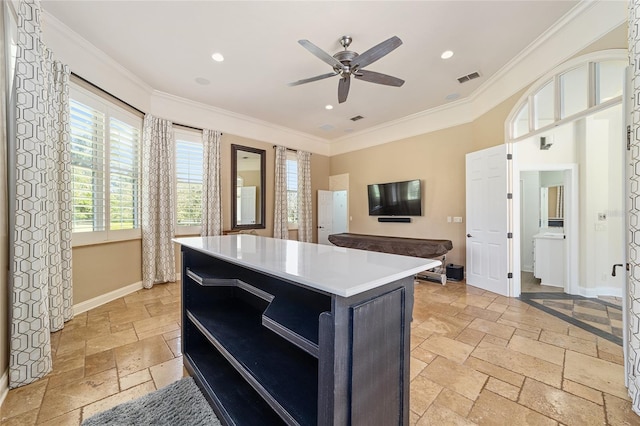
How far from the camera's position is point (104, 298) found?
3494 mm

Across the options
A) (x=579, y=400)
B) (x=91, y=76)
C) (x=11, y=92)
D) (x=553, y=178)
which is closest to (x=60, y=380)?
(x=11, y=92)

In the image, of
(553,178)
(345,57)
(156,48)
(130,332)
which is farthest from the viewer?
(553,178)

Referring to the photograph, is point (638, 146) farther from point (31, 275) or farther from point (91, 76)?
point (91, 76)

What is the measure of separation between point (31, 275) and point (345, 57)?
3.47m

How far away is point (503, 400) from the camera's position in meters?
1.74

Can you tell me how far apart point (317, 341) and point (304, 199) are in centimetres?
579

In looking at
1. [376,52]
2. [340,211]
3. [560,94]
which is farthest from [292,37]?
[340,211]

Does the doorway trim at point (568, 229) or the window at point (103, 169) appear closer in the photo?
the window at point (103, 169)

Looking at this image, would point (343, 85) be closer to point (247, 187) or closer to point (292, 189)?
point (247, 187)

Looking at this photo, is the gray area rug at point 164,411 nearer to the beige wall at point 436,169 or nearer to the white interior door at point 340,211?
the beige wall at point 436,169

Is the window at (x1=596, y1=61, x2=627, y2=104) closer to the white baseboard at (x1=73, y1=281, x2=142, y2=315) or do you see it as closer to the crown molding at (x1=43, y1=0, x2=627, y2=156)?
the crown molding at (x1=43, y1=0, x2=627, y2=156)

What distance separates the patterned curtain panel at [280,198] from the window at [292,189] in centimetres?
28

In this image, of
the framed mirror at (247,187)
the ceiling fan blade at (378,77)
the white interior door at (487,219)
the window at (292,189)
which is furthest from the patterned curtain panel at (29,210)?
the white interior door at (487,219)

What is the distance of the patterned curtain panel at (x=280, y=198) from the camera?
607 cm
